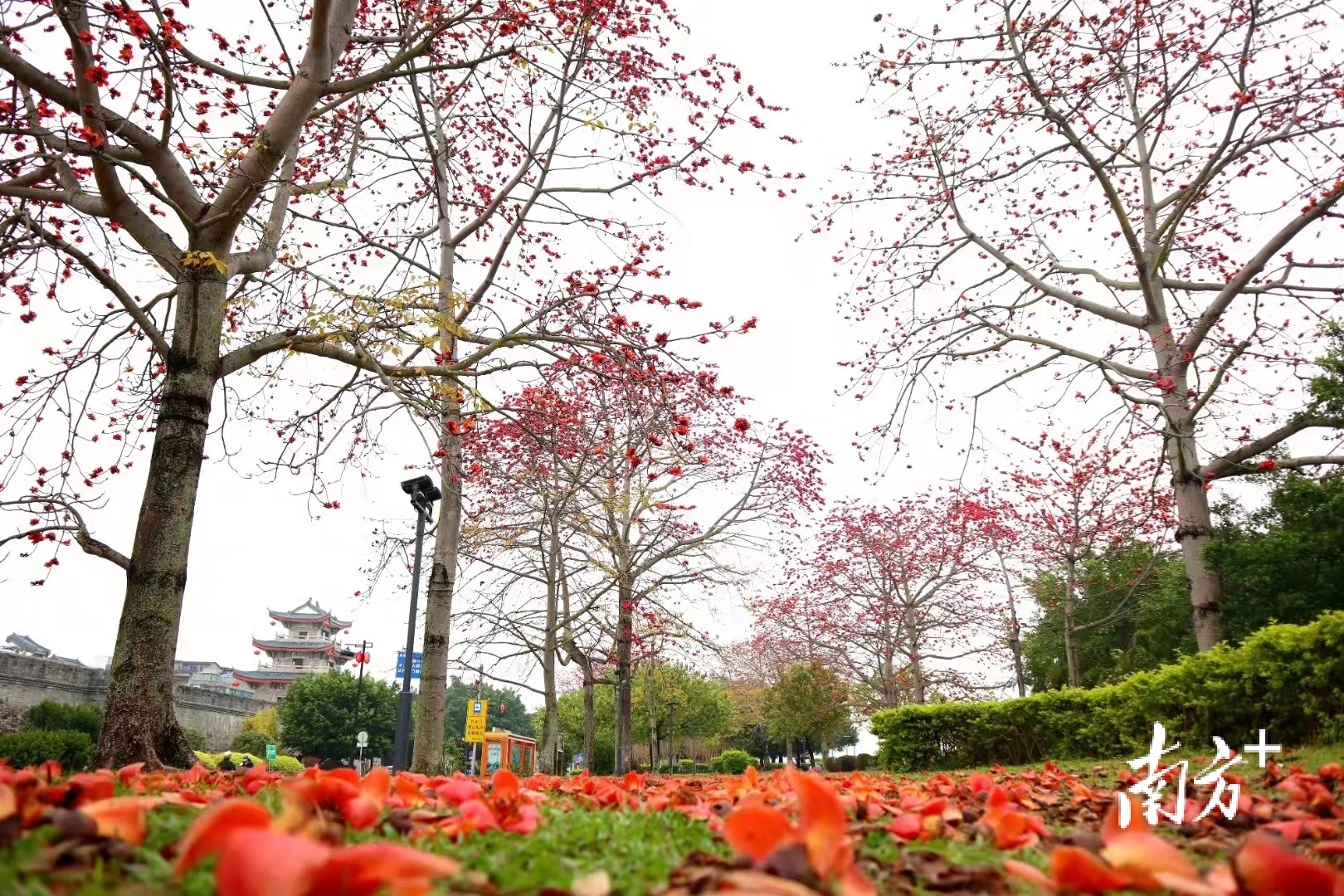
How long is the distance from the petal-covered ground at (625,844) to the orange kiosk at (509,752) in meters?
27.4

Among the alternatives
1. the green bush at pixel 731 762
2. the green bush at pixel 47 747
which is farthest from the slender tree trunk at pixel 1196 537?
the green bush at pixel 731 762

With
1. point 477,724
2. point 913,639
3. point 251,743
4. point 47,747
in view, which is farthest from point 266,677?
point 913,639

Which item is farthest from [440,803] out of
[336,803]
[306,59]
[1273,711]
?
[1273,711]

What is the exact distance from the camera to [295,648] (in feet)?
208

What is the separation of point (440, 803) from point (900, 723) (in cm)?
1289

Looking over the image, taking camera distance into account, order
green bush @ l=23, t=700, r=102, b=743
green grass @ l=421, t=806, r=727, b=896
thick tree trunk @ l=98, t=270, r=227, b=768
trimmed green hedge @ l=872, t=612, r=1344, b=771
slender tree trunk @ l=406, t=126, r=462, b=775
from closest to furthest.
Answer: green grass @ l=421, t=806, r=727, b=896
thick tree trunk @ l=98, t=270, r=227, b=768
trimmed green hedge @ l=872, t=612, r=1344, b=771
slender tree trunk @ l=406, t=126, r=462, b=775
green bush @ l=23, t=700, r=102, b=743

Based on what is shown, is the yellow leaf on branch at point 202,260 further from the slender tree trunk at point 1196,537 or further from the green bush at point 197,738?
the green bush at point 197,738

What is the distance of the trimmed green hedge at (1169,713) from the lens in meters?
6.41

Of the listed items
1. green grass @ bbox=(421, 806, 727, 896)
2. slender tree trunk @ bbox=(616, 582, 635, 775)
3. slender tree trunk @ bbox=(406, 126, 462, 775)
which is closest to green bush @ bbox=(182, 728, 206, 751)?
slender tree trunk @ bbox=(616, 582, 635, 775)

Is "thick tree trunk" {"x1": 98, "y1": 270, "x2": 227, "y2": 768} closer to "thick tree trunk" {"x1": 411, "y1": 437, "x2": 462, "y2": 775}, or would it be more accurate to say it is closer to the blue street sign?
"thick tree trunk" {"x1": 411, "y1": 437, "x2": 462, "y2": 775}

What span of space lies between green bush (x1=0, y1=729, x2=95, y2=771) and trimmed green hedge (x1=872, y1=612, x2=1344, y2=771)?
19245mm

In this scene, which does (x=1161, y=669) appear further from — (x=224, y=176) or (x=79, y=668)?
(x=79, y=668)

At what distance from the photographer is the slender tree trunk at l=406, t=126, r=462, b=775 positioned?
27.6 feet

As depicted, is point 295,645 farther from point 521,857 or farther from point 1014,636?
point 521,857
